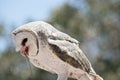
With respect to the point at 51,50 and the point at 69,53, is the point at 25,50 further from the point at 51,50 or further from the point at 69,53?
the point at 69,53

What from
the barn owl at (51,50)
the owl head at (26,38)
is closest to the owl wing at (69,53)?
the barn owl at (51,50)

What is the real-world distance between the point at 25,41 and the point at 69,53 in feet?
1.18

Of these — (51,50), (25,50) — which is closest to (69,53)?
(51,50)

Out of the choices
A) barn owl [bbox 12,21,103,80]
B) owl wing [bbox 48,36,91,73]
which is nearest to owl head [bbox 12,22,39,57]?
barn owl [bbox 12,21,103,80]

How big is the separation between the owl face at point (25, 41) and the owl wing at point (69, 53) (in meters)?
0.12

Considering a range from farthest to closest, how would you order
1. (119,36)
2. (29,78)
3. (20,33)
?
(119,36) < (29,78) < (20,33)

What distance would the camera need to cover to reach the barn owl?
4.30m

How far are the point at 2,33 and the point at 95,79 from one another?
17.5 m

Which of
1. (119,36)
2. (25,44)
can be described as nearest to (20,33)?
(25,44)

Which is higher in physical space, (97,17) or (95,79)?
(97,17)

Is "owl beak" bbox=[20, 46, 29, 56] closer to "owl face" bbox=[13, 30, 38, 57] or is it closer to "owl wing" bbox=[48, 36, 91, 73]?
"owl face" bbox=[13, 30, 38, 57]

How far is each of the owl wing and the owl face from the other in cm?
12

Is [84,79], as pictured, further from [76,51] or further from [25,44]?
[25,44]

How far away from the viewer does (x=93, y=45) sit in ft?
70.6
